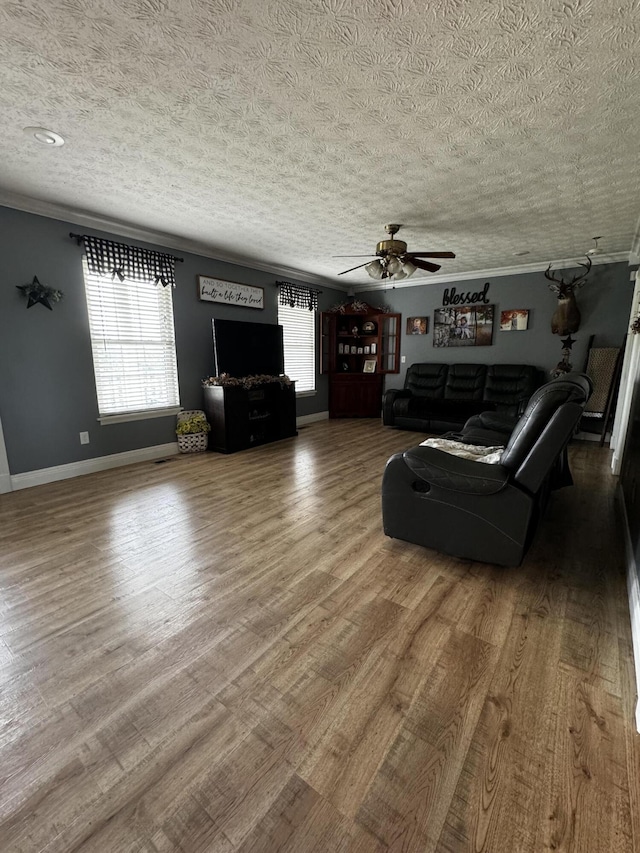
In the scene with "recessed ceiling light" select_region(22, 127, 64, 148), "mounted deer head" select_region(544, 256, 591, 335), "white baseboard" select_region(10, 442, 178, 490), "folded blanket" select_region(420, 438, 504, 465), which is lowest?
"white baseboard" select_region(10, 442, 178, 490)

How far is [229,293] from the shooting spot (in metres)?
5.05

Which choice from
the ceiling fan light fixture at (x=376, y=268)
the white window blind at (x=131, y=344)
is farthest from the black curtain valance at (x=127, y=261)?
the ceiling fan light fixture at (x=376, y=268)

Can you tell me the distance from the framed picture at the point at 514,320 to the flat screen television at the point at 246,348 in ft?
11.9

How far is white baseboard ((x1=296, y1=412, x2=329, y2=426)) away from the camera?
6.58 metres

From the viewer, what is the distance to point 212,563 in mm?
2221

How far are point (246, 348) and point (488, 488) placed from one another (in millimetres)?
3939

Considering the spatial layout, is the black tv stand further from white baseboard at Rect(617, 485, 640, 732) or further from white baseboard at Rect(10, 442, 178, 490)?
white baseboard at Rect(617, 485, 640, 732)

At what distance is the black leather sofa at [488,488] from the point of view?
6.14 feet

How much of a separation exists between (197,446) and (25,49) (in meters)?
3.71

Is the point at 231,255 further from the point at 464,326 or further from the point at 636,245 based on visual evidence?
the point at 636,245

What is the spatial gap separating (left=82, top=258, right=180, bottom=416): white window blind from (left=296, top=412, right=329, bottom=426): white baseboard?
7.92 feet

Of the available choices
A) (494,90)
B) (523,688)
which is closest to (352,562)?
(523,688)

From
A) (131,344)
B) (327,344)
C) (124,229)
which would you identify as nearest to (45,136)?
(124,229)

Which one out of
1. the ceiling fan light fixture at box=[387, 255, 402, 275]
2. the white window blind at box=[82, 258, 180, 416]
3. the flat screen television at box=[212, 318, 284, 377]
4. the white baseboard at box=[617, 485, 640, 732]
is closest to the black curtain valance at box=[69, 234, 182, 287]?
the white window blind at box=[82, 258, 180, 416]
